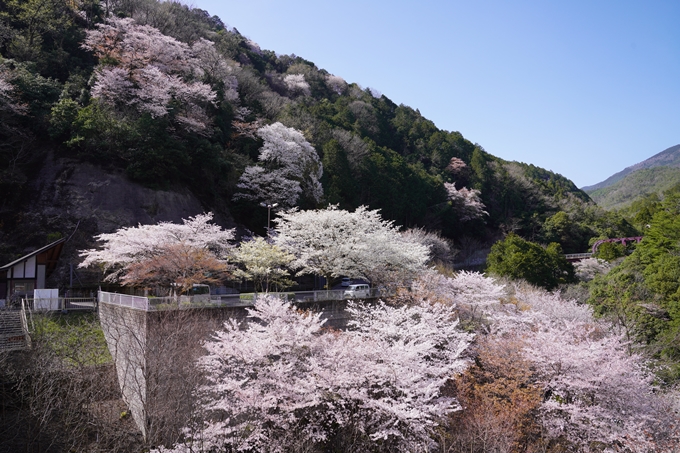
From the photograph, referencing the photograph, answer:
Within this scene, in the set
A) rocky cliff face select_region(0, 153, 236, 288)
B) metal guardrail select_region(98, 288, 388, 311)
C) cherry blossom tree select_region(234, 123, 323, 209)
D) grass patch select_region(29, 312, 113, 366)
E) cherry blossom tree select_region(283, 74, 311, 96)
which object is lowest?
grass patch select_region(29, 312, 113, 366)

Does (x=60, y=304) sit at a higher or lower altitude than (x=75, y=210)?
lower

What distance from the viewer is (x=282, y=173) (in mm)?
29719

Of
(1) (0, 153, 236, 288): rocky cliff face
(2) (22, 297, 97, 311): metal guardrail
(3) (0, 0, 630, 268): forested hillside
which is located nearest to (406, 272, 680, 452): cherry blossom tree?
(2) (22, 297, 97, 311): metal guardrail

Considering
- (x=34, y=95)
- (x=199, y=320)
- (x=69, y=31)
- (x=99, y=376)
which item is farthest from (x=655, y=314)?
(x=69, y=31)

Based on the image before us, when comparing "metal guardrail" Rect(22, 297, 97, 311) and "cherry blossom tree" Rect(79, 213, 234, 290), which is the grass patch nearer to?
"metal guardrail" Rect(22, 297, 97, 311)

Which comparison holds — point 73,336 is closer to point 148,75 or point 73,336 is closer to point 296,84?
point 148,75

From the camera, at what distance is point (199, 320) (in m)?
13.4

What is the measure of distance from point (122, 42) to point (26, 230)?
15133 mm

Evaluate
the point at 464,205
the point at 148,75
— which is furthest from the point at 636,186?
the point at 148,75

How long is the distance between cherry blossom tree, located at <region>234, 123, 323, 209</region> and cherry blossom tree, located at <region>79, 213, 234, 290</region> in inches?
325

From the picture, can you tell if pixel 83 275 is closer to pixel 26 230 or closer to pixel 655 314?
pixel 26 230

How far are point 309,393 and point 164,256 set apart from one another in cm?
897

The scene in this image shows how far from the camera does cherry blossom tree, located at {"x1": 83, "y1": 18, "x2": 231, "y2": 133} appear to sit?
87.1ft

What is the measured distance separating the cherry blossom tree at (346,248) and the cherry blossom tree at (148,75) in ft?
40.2
